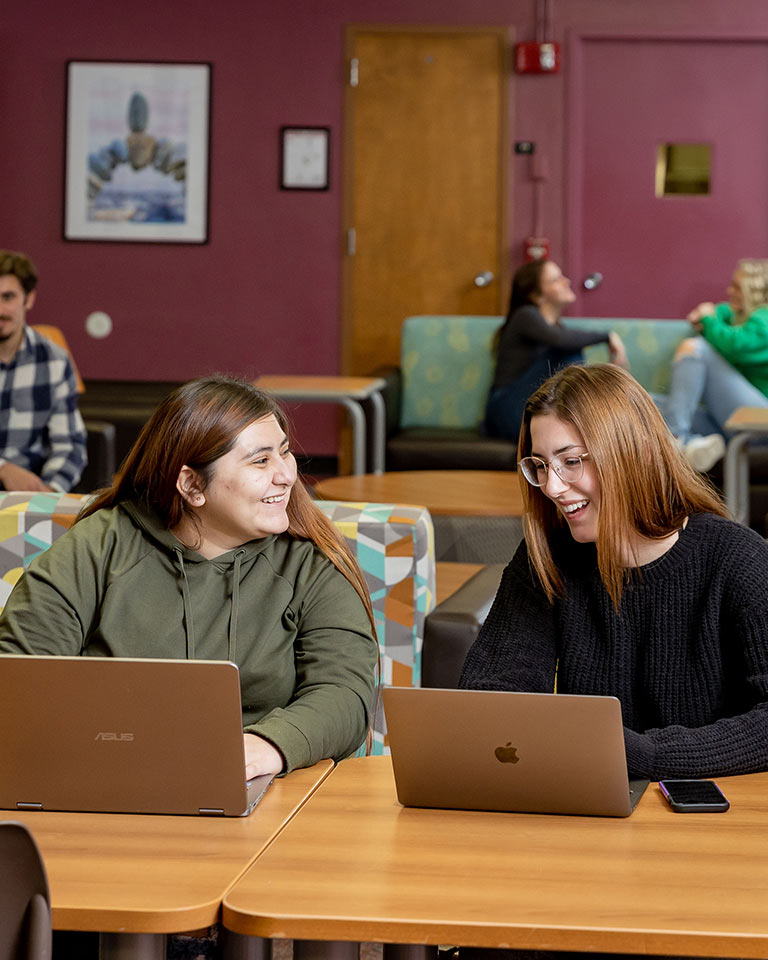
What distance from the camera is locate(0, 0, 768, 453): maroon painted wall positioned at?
668cm

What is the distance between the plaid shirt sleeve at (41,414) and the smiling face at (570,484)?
2.36 metres

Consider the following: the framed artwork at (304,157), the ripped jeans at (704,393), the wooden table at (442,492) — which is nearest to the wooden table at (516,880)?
the wooden table at (442,492)

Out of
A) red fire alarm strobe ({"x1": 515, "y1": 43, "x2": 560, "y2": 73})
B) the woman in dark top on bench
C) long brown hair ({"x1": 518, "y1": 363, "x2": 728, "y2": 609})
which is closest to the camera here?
long brown hair ({"x1": 518, "y1": 363, "x2": 728, "y2": 609})

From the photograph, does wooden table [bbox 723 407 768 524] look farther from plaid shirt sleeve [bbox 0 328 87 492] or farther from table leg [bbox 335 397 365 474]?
plaid shirt sleeve [bbox 0 328 87 492]

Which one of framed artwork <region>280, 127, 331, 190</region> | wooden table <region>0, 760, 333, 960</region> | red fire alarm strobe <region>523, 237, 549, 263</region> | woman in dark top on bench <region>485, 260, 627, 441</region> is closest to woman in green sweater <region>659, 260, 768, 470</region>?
woman in dark top on bench <region>485, 260, 627, 441</region>

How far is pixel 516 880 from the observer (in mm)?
1155

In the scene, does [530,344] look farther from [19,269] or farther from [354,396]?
[19,269]

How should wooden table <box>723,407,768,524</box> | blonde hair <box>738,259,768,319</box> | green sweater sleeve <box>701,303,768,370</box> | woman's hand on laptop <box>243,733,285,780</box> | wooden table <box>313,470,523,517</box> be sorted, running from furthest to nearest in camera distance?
1. blonde hair <box>738,259,768,319</box>
2. green sweater sleeve <box>701,303,768,370</box>
3. wooden table <box>723,407,768,524</box>
4. wooden table <box>313,470,523,517</box>
5. woman's hand on laptop <box>243,733,285,780</box>

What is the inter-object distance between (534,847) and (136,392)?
5.62 m

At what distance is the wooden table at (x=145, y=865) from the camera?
1.09m

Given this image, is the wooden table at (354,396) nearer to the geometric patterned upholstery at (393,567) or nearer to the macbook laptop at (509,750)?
the geometric patterned upholstery at (393,567)

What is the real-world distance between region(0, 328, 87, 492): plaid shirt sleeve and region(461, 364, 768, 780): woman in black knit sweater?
7.51 ft

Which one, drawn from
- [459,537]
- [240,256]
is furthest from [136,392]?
[459,537]

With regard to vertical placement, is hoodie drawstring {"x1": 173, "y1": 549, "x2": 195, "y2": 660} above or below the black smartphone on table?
Result: above
